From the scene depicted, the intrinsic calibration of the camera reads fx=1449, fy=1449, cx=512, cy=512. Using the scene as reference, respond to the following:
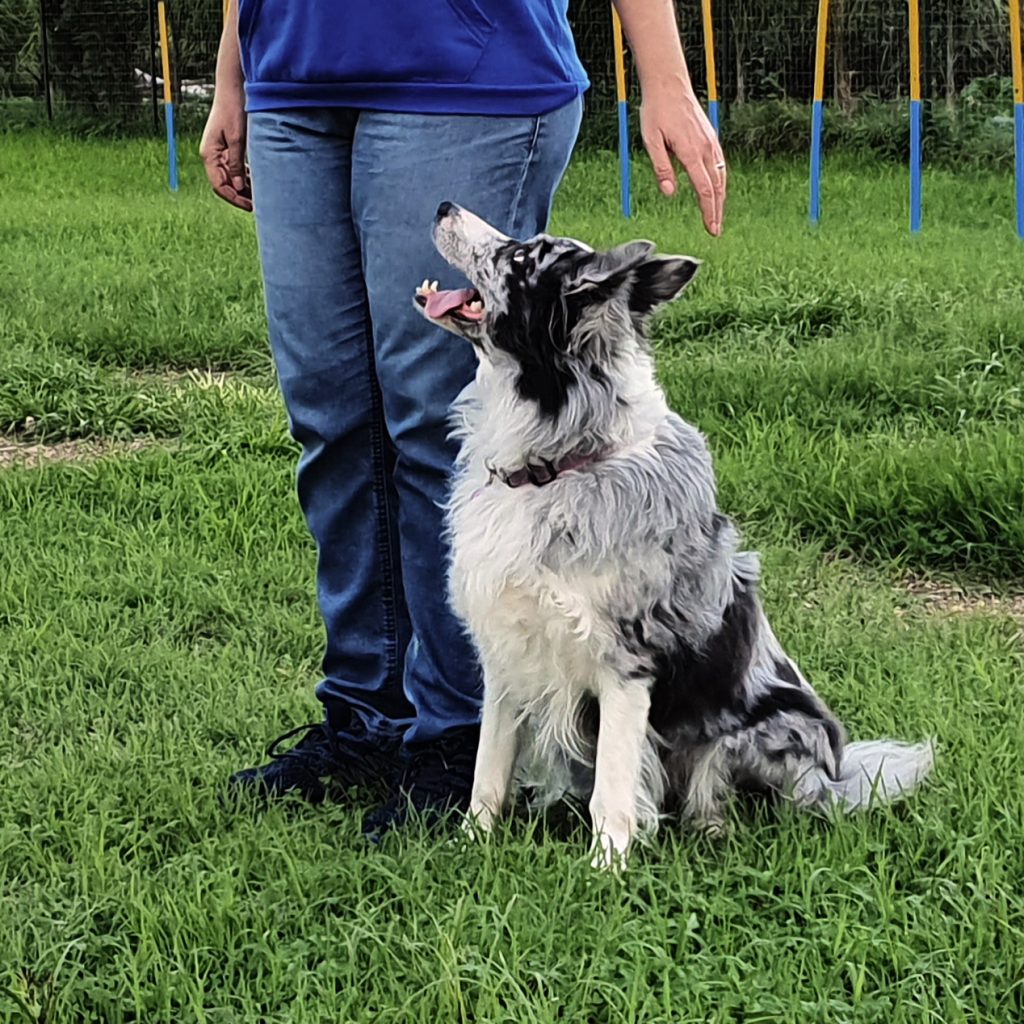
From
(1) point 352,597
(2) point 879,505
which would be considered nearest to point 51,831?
(1) point 352,597

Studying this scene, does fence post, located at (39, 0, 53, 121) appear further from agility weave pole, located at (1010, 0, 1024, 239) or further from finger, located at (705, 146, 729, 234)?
finger, located at (705, 146, 729, 234)

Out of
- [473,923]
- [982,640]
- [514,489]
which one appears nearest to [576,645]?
[514,489]

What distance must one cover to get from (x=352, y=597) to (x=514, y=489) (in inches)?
20.4

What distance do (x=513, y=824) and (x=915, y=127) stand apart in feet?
28.1

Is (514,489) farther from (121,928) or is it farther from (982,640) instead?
(982,640)

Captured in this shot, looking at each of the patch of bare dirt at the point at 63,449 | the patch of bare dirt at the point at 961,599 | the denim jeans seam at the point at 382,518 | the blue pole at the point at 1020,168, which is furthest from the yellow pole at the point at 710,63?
the denim jeans seam at the point at 382,518

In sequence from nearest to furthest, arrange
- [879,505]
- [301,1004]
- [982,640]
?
1. [301,1004]
2. [982,640]
3. [879,505]

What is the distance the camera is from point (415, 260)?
2.58m

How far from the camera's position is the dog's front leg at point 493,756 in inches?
109

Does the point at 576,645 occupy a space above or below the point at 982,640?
above

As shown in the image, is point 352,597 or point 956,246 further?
point 956,246

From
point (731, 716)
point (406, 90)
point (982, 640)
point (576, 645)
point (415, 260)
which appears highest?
point (406, 90)

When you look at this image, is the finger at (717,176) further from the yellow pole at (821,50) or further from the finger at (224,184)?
the yellow pole at (821,50)

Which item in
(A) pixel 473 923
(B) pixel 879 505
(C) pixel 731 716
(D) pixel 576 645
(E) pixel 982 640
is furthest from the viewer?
(B) pixel 879 505
